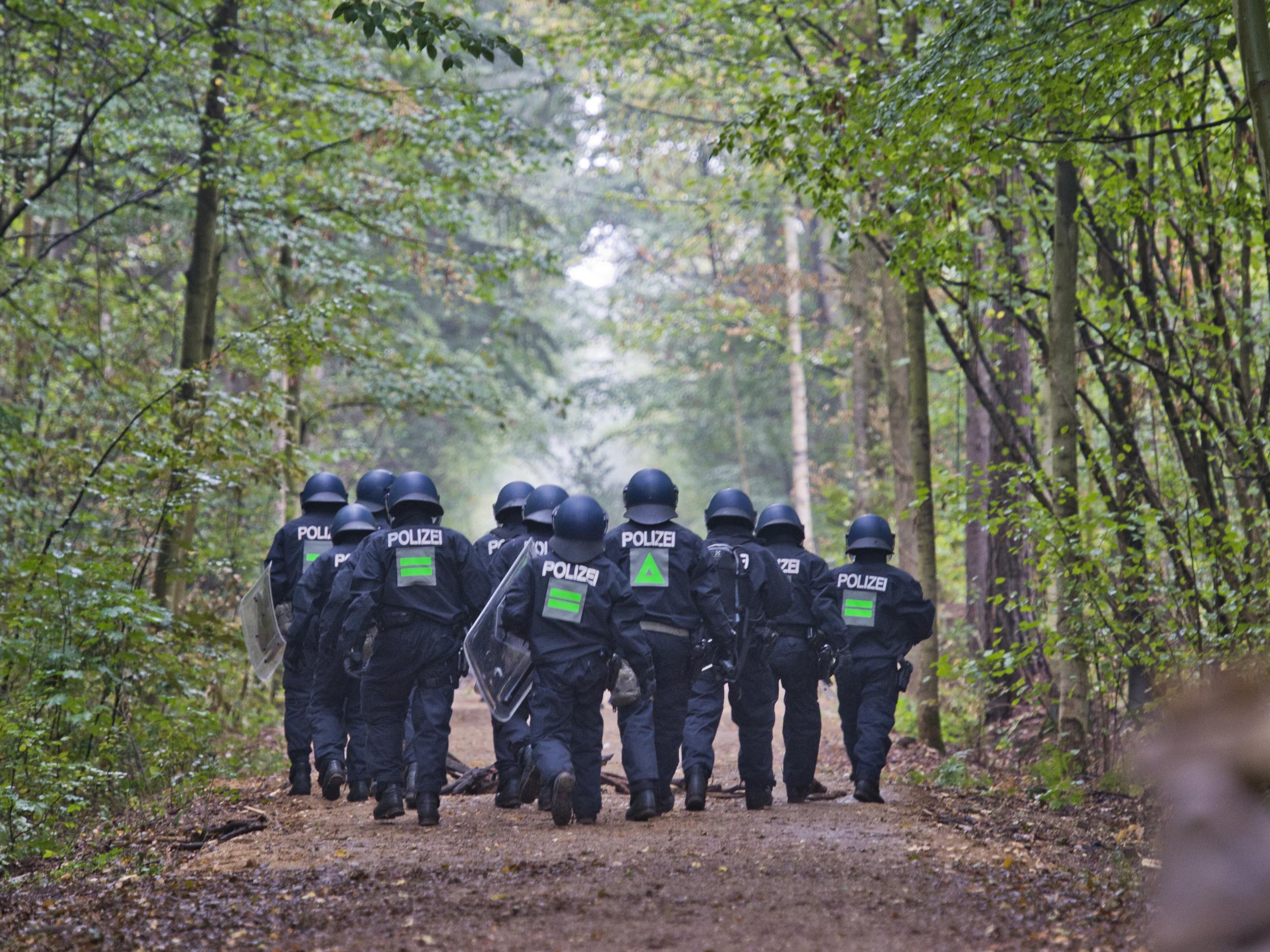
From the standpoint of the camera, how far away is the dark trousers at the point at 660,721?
24.5 feet

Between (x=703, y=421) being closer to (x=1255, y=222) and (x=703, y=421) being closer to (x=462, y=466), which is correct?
(x=462, y=466)

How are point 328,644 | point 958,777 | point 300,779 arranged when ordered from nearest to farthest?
point 328,644, point 300,779, point 958,777

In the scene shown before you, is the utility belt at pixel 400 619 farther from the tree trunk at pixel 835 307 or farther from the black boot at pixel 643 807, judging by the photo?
the tree trunk at pixel 835 307

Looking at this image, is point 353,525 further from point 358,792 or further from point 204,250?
point 204,250

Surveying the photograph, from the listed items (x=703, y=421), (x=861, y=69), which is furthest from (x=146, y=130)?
(x=703, y=421)

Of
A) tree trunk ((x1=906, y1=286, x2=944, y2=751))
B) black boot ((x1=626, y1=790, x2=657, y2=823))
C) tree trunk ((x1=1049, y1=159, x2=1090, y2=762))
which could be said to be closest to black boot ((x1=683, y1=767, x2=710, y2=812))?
black boot ((x1=626, y1=790, x2=657, y2=823))

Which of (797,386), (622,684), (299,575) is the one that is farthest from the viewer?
(797,386)

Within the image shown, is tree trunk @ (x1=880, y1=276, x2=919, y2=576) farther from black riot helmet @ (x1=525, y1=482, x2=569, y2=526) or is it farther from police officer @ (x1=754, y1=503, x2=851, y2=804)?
black riot helmet @ (x1=525, y1=482, x2=569, y2=526)

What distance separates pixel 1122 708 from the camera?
31.9 ft

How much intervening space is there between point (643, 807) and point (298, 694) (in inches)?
124

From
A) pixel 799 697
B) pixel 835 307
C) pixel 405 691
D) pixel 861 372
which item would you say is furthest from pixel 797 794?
pixel 835 307

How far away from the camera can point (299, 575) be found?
927 centimetres

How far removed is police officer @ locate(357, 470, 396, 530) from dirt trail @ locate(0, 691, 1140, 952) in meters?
3.23

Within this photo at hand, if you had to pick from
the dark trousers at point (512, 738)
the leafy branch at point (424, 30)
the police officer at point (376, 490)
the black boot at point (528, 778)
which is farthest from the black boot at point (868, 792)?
the leafy branch at point (424, 30)
